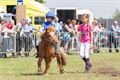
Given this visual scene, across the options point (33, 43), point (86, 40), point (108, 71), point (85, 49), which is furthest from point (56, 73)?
point (33, 43)

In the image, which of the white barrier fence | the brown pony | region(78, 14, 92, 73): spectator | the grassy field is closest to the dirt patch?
the grassy field

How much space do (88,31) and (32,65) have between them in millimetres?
3202

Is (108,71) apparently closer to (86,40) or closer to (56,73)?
(86,40)

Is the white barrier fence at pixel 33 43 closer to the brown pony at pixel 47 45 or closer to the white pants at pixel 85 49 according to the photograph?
the white pants at pixel 85 49

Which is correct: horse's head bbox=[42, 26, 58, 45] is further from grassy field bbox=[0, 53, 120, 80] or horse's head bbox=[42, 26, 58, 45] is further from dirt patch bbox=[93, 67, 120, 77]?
dirt patch bbox=[93, 67, 120, 77]

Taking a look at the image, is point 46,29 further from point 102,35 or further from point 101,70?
point 102,35

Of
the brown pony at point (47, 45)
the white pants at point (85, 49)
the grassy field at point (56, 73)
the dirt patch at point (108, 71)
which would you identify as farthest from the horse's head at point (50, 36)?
the dirt patch at point (108, 71)

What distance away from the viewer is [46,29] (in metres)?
12.2

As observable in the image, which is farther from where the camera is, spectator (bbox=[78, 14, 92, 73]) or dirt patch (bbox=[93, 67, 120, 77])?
spectator (bbox=[78, 14, 92, 73])

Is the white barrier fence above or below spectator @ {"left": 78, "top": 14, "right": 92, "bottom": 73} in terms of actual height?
below

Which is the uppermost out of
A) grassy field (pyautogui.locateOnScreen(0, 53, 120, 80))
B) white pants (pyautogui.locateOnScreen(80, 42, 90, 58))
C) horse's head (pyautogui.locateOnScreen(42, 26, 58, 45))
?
horse's head (pyautogui.locateOnScreen(42, 26, 58, 45))

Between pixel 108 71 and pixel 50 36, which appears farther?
pixel 108 71

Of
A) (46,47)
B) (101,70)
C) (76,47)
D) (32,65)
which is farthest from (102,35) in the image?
(46,47)

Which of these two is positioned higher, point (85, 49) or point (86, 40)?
point (86, 40)
